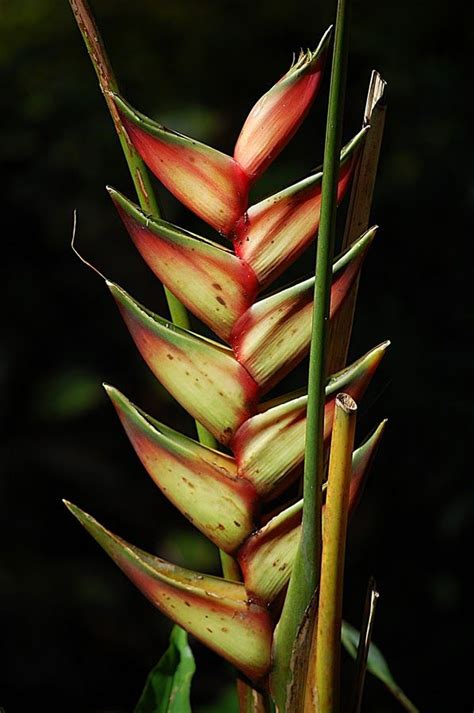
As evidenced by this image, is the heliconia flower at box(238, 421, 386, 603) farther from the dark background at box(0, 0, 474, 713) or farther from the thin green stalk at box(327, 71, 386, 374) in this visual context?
the dark background at box(0, 0, 474, 713)

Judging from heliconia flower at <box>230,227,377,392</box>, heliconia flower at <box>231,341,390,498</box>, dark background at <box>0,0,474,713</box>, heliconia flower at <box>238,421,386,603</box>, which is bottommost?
dark background at <box>0,0,474,713</box>

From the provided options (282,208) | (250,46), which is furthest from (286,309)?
(250,46)

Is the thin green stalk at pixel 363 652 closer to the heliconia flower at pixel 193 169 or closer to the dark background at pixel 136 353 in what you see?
the heliconia flower at pixel 193 169

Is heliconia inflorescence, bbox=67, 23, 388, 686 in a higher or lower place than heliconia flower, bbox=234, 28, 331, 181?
lower

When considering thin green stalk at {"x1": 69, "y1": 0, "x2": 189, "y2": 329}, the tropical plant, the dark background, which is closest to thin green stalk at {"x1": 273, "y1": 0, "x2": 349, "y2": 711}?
the tropical plant

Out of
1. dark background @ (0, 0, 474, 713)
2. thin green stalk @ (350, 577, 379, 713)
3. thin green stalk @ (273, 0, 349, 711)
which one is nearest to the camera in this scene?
thin green stalk @ (273, 0, 349, 711)

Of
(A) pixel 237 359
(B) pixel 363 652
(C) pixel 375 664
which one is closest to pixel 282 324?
(A) pixel 237 359

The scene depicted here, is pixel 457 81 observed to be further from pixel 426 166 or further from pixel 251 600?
pixel 251 600

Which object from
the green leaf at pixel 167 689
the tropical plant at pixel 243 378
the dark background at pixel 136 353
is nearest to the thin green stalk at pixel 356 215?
the tropical plant at pixel 243 378

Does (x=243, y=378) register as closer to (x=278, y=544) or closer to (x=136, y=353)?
(x=278, y=544)
